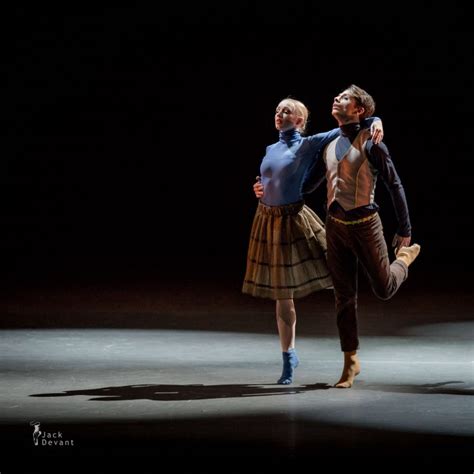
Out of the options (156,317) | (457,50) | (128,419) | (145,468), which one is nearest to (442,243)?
(457,50)

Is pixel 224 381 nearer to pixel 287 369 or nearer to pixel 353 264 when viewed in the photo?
pixel 287 369

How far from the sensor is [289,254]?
528 centimetres

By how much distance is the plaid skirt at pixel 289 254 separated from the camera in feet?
17.3

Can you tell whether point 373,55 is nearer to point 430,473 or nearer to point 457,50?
point 457,50

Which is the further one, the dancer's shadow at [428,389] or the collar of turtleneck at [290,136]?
the collar of turtleneck at [290,136]

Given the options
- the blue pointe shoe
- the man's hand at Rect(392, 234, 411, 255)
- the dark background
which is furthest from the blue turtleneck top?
the dark background

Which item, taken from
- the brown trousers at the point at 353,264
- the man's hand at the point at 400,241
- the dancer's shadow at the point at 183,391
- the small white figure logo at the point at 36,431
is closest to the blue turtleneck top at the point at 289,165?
the brown trousers at the point at 353,264

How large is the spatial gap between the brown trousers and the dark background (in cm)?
437

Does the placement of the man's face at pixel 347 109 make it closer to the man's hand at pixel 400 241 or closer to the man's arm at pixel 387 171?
the man's arm at pixel 387 171

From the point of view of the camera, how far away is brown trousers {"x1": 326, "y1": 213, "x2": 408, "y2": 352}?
5066 millimetres

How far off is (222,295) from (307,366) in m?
2.77

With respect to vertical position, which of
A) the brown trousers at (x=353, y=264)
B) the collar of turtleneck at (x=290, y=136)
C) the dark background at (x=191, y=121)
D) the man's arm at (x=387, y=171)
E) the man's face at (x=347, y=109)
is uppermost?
the dark background at (x=191, y=121)

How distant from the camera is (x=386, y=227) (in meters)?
11.3

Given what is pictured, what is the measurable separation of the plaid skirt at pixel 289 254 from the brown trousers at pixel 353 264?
4.3 inches
